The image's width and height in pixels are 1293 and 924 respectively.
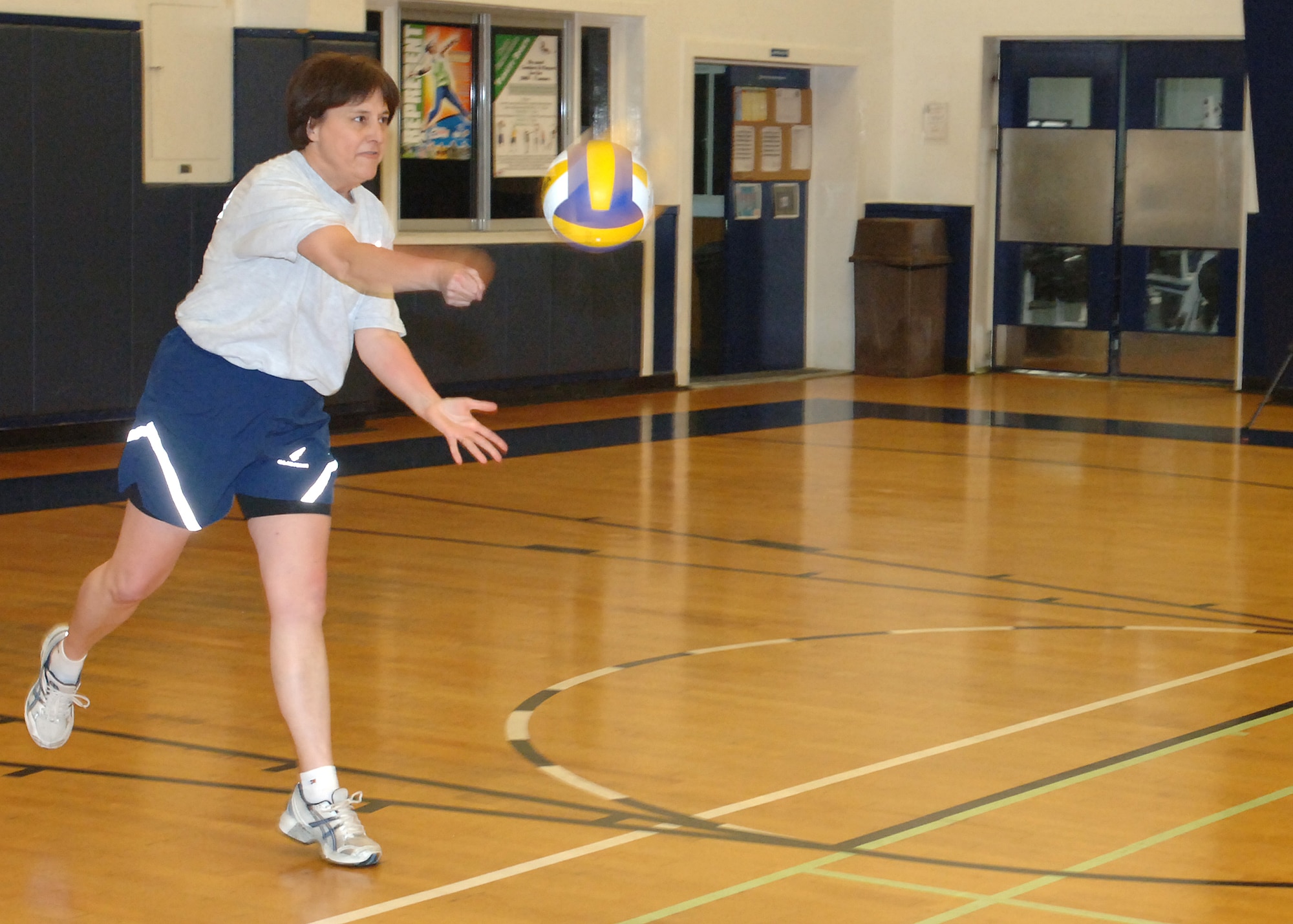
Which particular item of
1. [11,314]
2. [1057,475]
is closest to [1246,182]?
[1057,475]

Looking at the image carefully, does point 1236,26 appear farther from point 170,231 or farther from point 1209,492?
point 170,231

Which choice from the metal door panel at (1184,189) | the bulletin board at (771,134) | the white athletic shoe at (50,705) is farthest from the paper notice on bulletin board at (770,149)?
the white athletic shoe at (50,705)

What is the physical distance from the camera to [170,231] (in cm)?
1097

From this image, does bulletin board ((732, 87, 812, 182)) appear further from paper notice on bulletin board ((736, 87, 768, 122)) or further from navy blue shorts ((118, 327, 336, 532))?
navy blue shorts ((118, 327, 336, 532))

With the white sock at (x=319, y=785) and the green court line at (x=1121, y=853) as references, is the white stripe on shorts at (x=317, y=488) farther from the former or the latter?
the green court line at (x=1121, y=853)

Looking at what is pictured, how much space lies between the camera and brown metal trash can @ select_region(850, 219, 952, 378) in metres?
15.3

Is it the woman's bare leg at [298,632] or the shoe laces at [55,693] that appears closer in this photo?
the woman's bare leg at [298,632]

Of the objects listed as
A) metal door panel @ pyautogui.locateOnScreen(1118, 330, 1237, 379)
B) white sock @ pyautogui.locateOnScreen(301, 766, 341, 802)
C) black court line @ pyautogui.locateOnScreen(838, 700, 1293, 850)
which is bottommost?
black court line @ pyautogui.locateOnScreen(838, 700, 1293, 850)

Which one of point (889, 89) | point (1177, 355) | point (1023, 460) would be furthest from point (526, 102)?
point (1177, 355)

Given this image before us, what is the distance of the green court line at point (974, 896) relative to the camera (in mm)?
3691

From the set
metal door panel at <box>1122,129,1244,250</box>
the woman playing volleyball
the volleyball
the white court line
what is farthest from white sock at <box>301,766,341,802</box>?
metal door panel at <box>1122,129,1244,250</box>

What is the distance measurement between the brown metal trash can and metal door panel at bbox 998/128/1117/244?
664 mm

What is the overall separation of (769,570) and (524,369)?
5.88 metres

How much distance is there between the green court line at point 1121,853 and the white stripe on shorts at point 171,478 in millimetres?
1697
